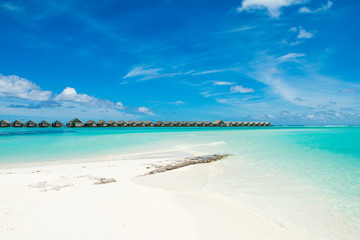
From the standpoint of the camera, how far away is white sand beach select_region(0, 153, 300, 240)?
2.83m

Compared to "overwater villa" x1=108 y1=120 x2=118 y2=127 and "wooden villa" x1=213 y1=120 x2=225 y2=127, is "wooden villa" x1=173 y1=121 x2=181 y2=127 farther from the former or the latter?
"overwater villa" x1=108 y1=120 x2=118 y2=127

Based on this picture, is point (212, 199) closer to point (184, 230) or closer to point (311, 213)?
point (184, 230)

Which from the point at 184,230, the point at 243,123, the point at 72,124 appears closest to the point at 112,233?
Result: the point at 184,230

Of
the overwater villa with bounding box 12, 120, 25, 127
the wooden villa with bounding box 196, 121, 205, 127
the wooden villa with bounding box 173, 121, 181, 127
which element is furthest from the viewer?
the wooden villa with bounding box 196, 121, 205, 127

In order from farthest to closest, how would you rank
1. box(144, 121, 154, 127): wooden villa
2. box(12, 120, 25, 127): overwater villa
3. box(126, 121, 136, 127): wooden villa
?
1. box(144, 121, 154, 127): wooden villa
2. box(126, 121, 136, 127): wooden villa
3. box(12, 120, 25, 127): overwater villa

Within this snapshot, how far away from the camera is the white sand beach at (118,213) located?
9.29 feet

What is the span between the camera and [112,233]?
2.80m

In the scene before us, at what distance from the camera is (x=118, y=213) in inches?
135

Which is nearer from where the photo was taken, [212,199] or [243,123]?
[212,199]

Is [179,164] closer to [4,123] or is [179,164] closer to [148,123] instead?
[4,123]

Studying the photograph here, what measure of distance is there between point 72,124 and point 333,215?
79629mm

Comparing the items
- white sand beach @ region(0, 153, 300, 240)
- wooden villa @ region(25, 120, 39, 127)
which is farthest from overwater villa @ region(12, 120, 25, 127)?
white sand beach @ region(0, 153, 300, 240)

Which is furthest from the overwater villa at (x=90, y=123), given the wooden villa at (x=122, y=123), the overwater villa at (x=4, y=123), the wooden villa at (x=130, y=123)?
the overwater villa at (x=4, y=123)

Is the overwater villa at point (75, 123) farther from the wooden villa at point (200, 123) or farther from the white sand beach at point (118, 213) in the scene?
→ the white sand beach at point (118, 213)
